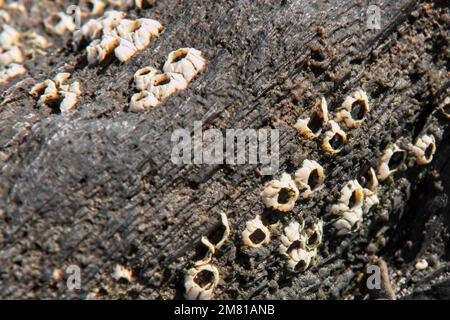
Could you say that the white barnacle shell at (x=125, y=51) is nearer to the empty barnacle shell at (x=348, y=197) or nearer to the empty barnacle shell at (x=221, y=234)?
the empty barnacle shell at (x=221, y=234)

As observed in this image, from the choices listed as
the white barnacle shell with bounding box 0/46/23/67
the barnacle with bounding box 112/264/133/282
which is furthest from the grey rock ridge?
the white barnacle shell with bounding box 0/46/23/67

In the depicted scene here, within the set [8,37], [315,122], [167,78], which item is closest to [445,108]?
[315,122]

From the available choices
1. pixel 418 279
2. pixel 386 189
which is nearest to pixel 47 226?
pixel 386 189

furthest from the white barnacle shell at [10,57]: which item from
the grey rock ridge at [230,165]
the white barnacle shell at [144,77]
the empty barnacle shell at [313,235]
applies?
the empty barnacle shell at [313,235]

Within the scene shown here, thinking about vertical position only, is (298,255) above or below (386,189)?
below

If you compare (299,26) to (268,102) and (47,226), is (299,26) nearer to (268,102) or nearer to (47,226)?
(268,102)

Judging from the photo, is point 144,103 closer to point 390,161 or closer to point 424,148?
point 390,161
